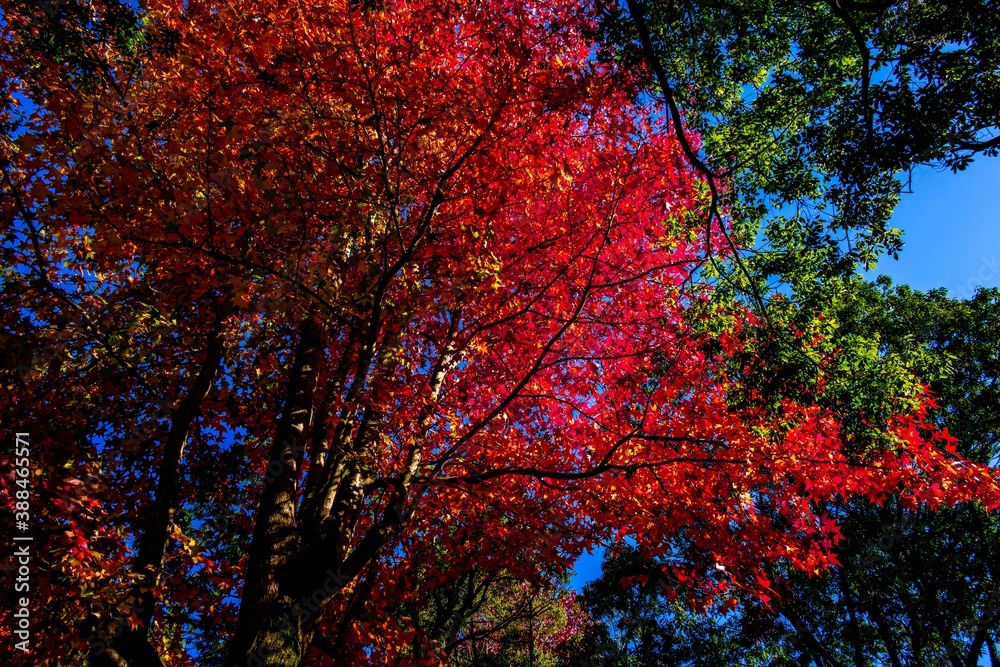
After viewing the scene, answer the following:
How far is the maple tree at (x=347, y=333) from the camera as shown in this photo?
587 centimetres

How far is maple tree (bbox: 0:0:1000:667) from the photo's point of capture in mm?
5871

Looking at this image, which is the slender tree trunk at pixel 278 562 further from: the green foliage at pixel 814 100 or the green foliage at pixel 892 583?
the green foliage at pixel 892 583

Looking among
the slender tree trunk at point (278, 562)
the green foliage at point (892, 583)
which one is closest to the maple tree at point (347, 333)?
the slender tree trunk at point (278, 562)

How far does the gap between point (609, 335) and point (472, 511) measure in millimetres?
4280

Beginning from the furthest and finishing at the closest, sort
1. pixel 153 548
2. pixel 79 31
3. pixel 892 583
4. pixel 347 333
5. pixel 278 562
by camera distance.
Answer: pixel 892 583, pixel 347 333, pixel 153 548, pixel 79 31, pixel 278 562

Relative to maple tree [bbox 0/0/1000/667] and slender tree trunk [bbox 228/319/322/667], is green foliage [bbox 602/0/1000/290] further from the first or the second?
slender tree trunk [bbox 228/319/322/667]

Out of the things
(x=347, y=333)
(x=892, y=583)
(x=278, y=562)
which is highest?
(x=347, y=333)

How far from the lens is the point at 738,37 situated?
655 cm

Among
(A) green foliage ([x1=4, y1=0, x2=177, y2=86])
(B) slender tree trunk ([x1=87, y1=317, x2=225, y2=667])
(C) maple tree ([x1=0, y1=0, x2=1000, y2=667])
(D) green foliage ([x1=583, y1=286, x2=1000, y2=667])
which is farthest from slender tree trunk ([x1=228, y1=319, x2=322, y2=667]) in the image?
(D) green foliage ([x1=583, y1=286, x2=1000, y2=667])

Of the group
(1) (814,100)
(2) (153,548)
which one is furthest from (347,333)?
(1) (814,100)

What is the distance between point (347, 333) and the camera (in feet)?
29.9

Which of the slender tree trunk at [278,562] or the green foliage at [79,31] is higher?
the green foliage at [79,31]

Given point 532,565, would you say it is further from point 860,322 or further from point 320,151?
point 860,322

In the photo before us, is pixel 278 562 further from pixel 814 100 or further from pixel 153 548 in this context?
pixel 814 100
